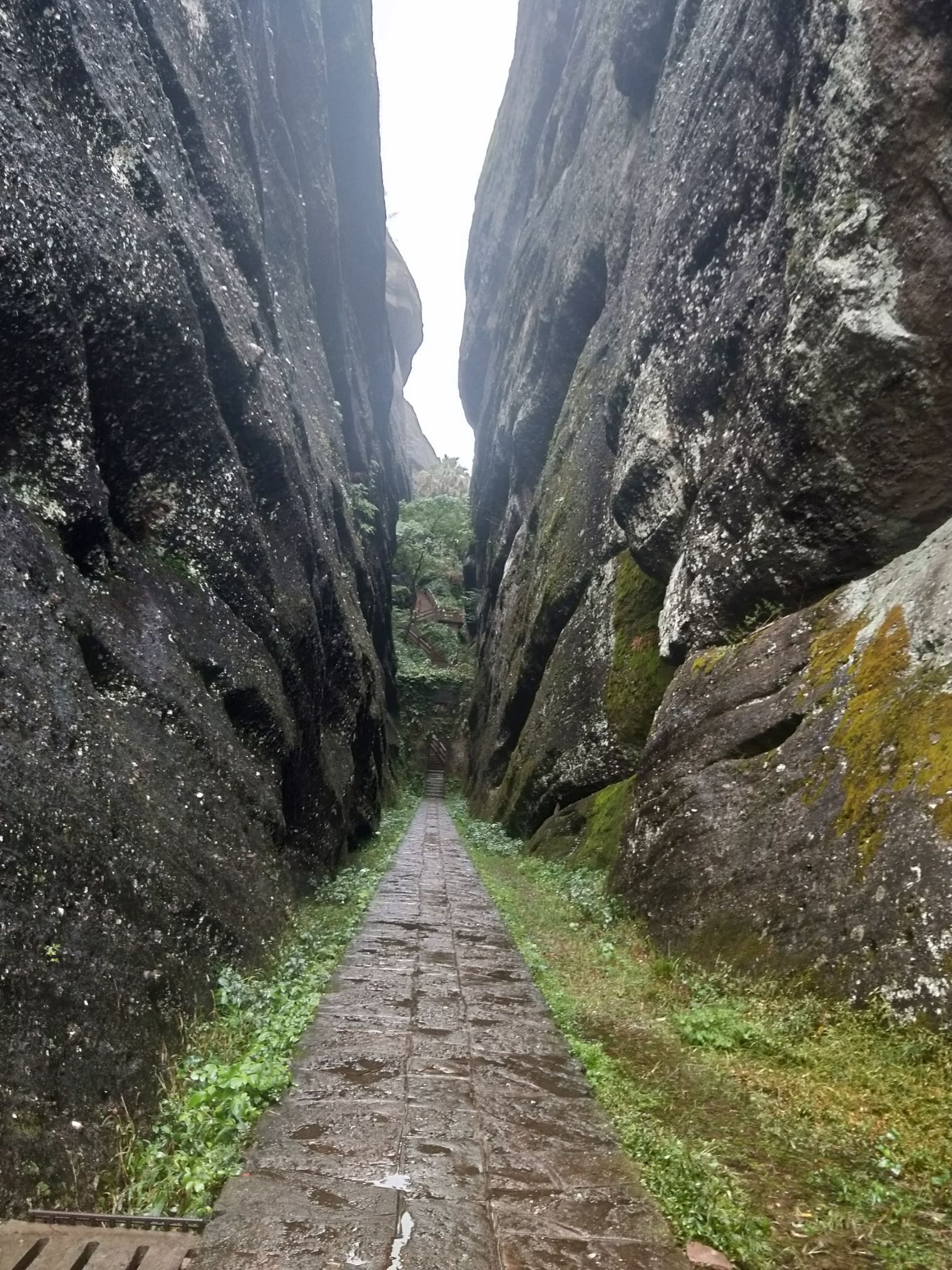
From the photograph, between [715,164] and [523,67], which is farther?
[523,67]

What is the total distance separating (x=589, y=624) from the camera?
1355 centimetres

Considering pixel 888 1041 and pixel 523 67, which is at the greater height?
pixel 523 67

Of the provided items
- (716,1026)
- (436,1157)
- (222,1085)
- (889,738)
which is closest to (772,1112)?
(716,1026)

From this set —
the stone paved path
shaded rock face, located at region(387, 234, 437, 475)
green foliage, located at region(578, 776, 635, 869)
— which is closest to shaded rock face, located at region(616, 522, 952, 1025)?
green foliage, located at region(578, 776, 635, 869)

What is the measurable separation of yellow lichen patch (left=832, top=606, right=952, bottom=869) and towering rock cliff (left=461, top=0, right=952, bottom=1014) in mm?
21

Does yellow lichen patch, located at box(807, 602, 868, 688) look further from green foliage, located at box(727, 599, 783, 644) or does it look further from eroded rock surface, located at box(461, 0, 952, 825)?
green foliage, located at box(727, 599, 783, 644)

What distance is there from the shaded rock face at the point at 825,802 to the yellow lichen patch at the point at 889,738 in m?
0.01

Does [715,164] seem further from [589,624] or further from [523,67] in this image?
[523,67]

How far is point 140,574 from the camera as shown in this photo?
6926mm

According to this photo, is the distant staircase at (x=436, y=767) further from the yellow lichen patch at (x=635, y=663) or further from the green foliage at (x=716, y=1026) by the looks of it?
the green foliage at (x=716, y=1026)

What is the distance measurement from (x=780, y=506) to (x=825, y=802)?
3555 millimetres

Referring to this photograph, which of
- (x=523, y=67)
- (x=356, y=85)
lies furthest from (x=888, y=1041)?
(x=523, y=67)

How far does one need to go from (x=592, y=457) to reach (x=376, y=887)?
382 inches

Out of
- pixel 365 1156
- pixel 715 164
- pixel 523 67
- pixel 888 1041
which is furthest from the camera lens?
pixel 523 67
